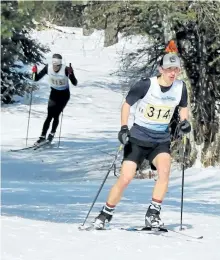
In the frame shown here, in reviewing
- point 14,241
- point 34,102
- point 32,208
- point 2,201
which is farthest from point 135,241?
point 34,102

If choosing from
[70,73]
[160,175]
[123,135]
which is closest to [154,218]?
[160,175]

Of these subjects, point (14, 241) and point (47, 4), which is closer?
point (14, 241)

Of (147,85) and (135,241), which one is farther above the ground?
(147,85)

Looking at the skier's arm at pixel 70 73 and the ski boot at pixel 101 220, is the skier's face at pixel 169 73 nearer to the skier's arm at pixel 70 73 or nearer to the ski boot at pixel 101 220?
the ski boot at pixel 101 220

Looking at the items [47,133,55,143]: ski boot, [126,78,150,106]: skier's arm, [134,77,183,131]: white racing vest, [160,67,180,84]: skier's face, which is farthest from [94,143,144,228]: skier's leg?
[47,133,55,143]: ski boot

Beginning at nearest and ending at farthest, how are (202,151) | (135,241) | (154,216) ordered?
1. (135,241)
2. (154,216)
3. (202,151)

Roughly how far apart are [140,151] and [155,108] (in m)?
0.44

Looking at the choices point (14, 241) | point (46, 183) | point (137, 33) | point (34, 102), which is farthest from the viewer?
point (34, 102)

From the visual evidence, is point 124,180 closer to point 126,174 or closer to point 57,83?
point 126,174

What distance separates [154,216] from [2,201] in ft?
13.1

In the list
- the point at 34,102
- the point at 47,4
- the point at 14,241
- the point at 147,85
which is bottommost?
the point at 34,102

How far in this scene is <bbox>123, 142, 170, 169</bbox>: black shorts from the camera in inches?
308

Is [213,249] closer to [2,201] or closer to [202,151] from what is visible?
[2,201]

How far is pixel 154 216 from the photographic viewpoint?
7758mm
